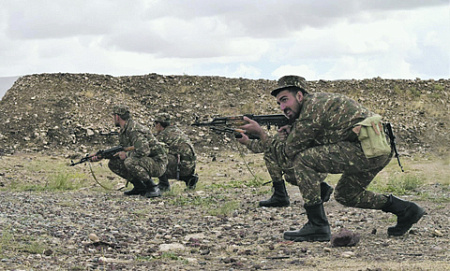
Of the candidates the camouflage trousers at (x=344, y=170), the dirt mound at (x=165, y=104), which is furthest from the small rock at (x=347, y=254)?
the dirt mound at (x=165, y=104)

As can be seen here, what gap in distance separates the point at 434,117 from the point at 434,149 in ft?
18.3

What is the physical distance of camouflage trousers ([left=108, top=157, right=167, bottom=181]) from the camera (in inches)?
365

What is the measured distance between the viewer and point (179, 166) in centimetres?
1009

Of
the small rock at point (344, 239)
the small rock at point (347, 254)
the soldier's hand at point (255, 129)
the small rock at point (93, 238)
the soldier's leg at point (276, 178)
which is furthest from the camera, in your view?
the soldier's leg at point (276, 178)

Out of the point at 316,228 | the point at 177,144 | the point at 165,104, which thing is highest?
the point at 165,104

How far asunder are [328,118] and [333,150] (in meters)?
0.30

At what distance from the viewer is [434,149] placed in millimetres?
21875

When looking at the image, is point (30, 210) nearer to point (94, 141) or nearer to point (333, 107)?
point (333, 107)

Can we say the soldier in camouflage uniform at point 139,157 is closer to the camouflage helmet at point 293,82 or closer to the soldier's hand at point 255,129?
the soldier's hand at point 255,129

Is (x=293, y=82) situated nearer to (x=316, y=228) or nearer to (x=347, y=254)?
(x=316, y=228)

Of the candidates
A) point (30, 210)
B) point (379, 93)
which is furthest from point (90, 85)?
point (30, 210)

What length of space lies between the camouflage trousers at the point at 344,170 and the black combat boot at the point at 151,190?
4.28m

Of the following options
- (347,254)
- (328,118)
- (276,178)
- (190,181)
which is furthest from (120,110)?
(347,254)

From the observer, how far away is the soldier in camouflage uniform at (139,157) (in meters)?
9.26
